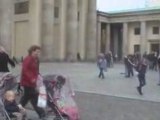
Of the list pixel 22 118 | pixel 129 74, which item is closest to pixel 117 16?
pixel 129 74

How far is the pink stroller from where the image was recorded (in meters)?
9.51

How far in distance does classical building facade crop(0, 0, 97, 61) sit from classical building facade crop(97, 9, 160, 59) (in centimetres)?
992

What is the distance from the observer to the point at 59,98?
9602mm

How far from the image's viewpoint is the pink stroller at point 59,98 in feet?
31.2

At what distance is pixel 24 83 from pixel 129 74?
59.2 ft

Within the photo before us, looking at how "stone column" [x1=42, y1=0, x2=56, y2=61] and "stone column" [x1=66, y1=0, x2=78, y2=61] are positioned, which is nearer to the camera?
"stone column" [x1=42, y1=0, x2=56, y2=61]

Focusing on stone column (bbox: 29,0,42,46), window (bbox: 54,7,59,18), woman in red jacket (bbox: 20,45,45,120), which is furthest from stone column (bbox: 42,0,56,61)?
woman in red jacket (bbox: 20,45,45,120)

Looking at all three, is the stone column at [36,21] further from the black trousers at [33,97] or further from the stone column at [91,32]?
the black trousers at [33,97]

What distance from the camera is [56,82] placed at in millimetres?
9562

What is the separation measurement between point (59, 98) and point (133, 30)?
211 ft

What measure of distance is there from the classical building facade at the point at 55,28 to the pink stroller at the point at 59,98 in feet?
120

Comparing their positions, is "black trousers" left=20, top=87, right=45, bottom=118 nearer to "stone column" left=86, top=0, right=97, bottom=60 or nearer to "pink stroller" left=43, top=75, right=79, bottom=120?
"pink stroller" left=43, top=75, right=79, bottom=120

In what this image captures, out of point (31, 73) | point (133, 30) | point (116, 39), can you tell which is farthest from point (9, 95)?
point (116, 39)

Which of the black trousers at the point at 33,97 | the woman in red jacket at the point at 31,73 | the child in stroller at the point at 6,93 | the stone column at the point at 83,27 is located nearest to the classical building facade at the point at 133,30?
the stone column at the point at 83,27
